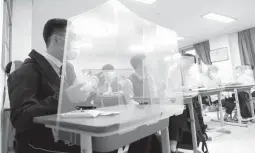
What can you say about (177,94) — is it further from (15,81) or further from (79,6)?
(79,6)

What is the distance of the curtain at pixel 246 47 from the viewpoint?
5959 mm

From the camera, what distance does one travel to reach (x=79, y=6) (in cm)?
368

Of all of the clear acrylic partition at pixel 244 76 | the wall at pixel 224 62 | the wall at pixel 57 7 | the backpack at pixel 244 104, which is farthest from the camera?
the wall at pixel 224 62

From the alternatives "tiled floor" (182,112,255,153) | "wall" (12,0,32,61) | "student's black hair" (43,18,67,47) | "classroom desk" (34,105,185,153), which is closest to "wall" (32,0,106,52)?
"wall" (12,0,32,61)

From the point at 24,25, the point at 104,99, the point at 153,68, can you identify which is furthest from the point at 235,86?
the point at 24,25

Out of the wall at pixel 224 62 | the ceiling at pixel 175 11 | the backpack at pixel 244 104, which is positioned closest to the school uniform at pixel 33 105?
the ceiling at pixel 175 11

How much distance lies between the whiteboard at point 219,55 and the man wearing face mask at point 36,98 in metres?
7.03

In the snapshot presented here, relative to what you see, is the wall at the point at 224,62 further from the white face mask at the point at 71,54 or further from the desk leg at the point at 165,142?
the white face mask at the point at 71,54

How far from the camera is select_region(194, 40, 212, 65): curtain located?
7.21m

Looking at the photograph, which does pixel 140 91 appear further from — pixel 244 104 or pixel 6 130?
pixel 244 104

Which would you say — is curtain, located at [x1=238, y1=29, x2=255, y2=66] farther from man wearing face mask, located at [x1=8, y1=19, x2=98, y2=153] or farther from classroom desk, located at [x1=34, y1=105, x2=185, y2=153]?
man wearing face mask, located at [x1=8, y1=19, x2=98, y2=153]

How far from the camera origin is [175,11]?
415 cm

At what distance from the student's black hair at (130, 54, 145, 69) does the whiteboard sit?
21.6 feet

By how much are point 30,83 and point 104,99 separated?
0.40 meters
